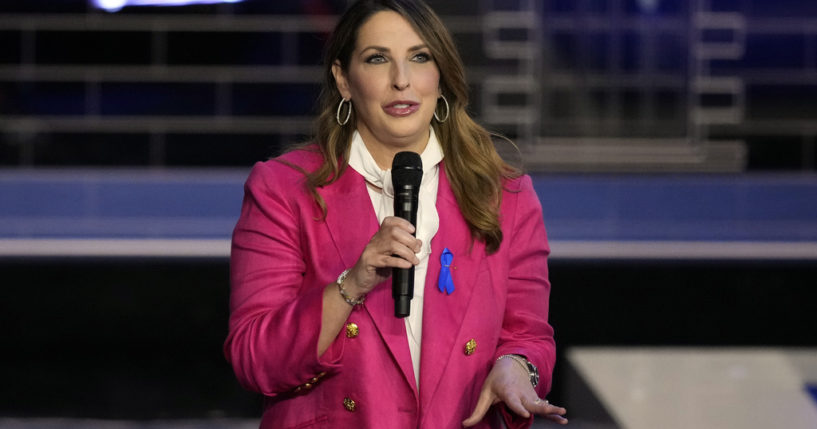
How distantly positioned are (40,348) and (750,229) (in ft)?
9.72

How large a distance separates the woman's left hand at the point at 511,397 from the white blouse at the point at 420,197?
140 millimetres

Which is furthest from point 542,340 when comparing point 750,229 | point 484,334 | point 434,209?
point 750,229

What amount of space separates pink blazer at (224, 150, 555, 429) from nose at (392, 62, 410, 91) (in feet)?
0.51

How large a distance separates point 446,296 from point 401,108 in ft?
0.88

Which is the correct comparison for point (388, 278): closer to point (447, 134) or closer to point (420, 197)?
point (420, 197)

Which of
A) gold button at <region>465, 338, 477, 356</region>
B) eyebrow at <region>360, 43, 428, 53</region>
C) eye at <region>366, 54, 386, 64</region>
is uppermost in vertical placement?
eyebrow at <region>360, 43, 428, 53</region>

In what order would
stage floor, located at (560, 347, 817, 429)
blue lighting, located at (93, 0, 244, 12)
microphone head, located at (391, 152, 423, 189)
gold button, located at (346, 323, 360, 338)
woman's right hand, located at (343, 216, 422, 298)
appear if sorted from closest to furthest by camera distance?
woman's right hand, located at (343, 216, 422, 298)
microphone head, located at (391, 152, 423, 189)
gold button, located at (346, 323, 360, 338)
stage floor, located at (560, 347, 817, 429)
blue lighting, located at (93, 0, 244, 12)

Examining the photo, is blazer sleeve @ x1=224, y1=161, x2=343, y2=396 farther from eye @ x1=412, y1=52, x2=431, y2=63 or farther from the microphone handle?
eye @ x1=412, y1=52, x2=431, y2=63

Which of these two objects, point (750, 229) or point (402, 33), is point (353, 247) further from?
point (750, 229)

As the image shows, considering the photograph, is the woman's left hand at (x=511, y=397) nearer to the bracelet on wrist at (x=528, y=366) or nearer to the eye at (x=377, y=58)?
the bracelet on wrist at (x=528, y=366)

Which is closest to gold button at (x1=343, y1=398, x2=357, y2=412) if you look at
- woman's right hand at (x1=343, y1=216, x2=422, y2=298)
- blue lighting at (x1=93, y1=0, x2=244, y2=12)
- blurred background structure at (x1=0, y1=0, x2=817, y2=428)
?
woman's right hand at (x1=343, y1=216, x2=422, y2=298)

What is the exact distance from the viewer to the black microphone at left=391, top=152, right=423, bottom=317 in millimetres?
1364

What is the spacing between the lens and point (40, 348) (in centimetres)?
430

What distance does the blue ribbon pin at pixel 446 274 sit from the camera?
156cm
